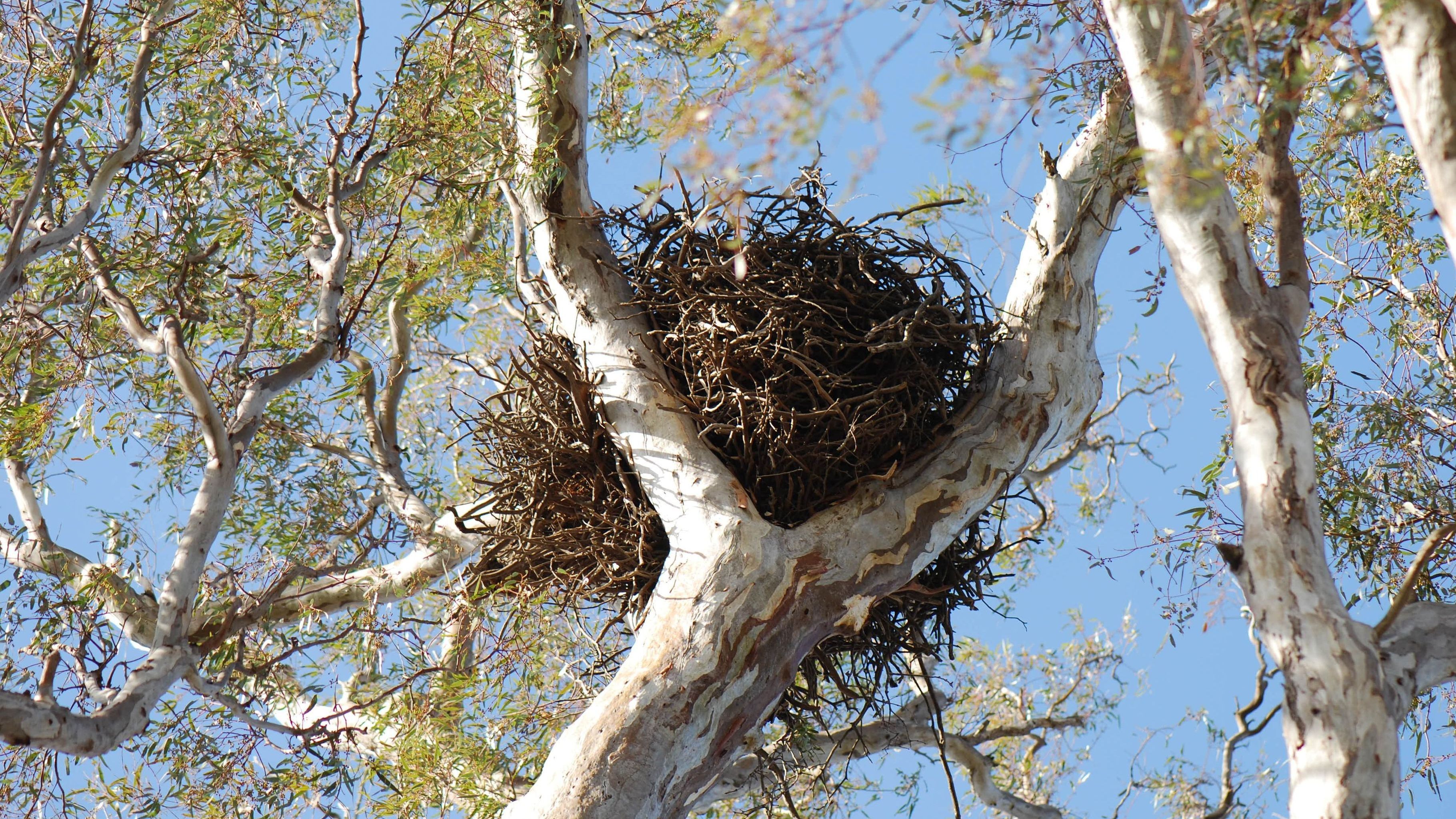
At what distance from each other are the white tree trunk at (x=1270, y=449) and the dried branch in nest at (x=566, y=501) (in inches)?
58.9

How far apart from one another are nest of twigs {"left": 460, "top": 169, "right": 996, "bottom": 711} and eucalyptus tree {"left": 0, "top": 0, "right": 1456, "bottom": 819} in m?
0.10

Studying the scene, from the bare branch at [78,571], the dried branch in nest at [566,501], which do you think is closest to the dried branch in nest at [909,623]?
the dried branch in nest at [566,501]

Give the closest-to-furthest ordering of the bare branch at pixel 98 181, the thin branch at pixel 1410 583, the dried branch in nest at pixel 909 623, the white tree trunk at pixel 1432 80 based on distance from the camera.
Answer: the white tree trunk at pixel 1432 80, the thin branch at pixel 1410 583, the bare branch at pixel 98 181, the dried branch in nest at pixel 909 623

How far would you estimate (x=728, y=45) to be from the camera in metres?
4.99

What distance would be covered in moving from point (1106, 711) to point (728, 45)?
4.25 metres

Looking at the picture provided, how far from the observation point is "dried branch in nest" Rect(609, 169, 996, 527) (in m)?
3.14

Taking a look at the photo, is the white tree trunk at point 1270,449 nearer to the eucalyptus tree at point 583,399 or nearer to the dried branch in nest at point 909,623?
the eucalyptus tree at point 583,399

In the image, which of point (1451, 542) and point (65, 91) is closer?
point (65, 91)

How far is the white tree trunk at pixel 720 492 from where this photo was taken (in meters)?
2.70

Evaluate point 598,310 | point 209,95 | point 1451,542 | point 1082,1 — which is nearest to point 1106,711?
point 1451,542

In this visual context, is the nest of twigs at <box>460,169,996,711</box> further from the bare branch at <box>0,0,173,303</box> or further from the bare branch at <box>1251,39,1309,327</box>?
the bare branch at <box>0,0,173,303</box>

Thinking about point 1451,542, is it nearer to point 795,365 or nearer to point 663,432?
point 795,365

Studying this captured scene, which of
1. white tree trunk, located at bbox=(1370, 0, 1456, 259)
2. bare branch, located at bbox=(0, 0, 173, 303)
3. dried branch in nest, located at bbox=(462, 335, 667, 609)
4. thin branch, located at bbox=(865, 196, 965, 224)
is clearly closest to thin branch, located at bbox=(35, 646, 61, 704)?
bare branch, located at bbox=(0, 0, 173, 303)

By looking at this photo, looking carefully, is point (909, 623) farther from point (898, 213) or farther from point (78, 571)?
point (78, 571)
